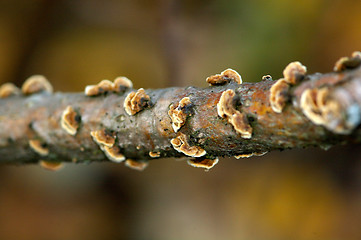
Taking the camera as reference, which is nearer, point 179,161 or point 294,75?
point 294,75

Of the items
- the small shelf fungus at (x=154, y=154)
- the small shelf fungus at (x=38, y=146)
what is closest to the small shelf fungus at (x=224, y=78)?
the small shelf fungus at (x=154, y=154)

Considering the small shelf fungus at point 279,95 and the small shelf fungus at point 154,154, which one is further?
the small shelf fungus at point 154,154

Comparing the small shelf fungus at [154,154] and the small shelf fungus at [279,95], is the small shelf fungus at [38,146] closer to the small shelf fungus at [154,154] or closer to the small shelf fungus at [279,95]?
the small shelf fungus at [154,154]

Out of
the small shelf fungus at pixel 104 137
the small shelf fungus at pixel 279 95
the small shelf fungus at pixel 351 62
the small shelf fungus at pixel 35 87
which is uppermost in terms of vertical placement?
the small shelf fungus at pixel 35 87

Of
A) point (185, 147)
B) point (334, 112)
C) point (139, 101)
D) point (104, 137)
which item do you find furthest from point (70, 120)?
point (334, 112)

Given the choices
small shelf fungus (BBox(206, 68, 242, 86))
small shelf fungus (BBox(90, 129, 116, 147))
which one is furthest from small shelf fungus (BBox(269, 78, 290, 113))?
small shelf fungus (BBox(90, 129, 116, 147))

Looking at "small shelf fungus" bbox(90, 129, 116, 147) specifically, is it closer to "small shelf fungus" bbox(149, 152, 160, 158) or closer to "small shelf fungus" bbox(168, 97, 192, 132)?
"small shelf fungus" bbox(149, 152, 160, 158)

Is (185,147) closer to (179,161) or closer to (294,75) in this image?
(294,75)
